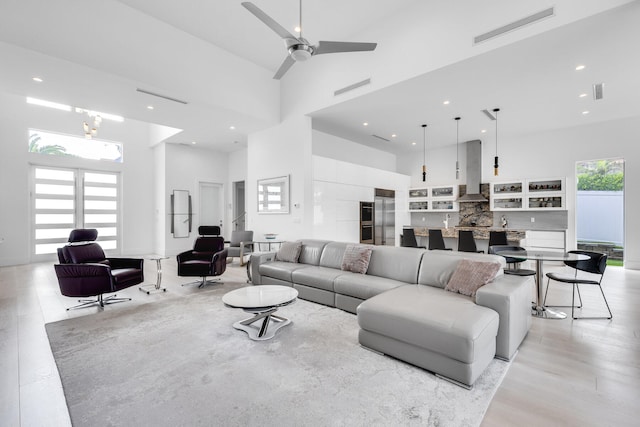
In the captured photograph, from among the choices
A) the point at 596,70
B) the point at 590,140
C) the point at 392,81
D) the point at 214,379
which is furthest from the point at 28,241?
the point at 590,140

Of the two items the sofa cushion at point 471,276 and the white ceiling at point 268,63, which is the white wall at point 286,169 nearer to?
the white ceiling at point 268,63

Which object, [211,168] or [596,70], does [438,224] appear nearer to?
[596,70]

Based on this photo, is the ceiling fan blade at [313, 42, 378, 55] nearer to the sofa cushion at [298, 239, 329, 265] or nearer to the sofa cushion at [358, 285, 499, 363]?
the sofa cushion at [358, 285, 499, 363]

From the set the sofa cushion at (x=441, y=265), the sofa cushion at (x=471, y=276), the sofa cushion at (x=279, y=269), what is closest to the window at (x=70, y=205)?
the sofa cushion at (x=279, y=269)

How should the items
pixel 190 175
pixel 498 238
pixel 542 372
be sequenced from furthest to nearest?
pixel 190 175, pixel 498 238, pixel 542 372

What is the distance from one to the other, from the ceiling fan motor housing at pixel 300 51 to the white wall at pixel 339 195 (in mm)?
3062

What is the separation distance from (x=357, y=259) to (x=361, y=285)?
1.83 ft

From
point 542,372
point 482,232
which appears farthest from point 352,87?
point 482,232

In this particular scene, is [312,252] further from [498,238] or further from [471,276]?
[498,238]

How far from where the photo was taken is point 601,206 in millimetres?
7094

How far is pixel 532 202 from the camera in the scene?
7242 millimetres

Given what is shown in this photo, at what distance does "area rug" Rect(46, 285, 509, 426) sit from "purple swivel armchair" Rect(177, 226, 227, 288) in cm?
147

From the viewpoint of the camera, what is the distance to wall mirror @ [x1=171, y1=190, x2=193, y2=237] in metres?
8.39

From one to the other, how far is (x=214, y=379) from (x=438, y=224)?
826 centimetres
